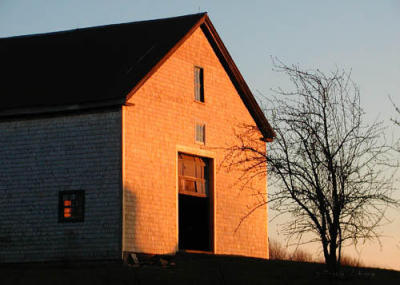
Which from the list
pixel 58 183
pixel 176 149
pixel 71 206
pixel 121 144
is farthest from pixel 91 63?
pixel 71 206

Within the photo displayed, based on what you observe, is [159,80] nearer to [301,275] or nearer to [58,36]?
[58,36]

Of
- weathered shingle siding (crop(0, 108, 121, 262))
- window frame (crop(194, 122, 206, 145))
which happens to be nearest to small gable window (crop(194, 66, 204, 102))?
window frame (crop(194, 122, 206, 145))

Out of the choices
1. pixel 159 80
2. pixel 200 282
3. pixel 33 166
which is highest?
pixel 159 80

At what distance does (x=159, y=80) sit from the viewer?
34.7m

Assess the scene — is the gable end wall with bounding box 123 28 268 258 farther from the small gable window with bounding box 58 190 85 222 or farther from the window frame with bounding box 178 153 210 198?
the small gable window with bounding box 58 190 85 222

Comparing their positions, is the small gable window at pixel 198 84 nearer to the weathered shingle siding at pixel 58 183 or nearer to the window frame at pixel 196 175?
the window frame at pixel 196 175

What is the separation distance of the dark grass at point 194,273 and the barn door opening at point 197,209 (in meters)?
2.22

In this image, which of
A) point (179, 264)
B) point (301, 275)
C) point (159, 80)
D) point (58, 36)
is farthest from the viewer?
point (58, 36)

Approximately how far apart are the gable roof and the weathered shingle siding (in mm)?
708

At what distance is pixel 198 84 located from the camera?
122ft

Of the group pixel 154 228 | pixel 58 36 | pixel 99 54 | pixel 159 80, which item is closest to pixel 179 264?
pixel 154 228

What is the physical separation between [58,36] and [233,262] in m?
12.7

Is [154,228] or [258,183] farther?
[258,183]

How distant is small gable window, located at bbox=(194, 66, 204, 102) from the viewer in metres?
37.0
